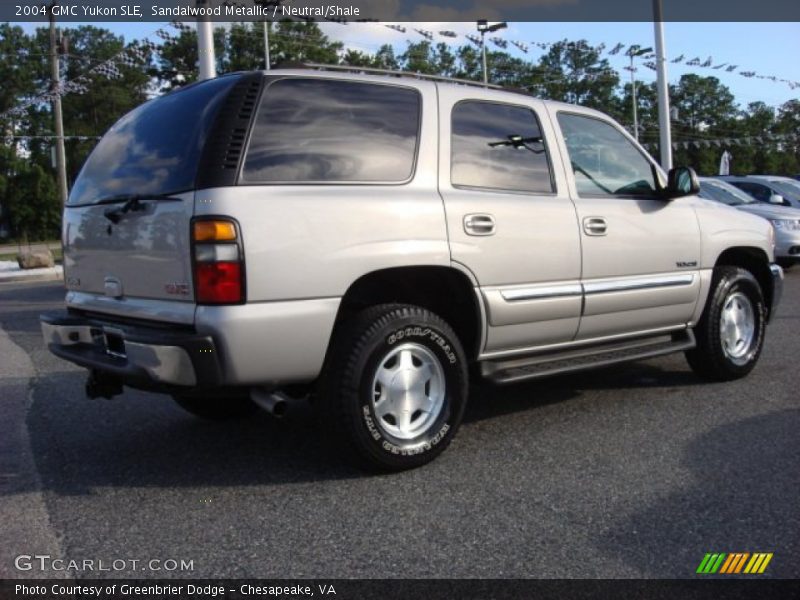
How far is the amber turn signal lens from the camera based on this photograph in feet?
10.4

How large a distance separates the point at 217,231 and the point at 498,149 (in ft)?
5.89

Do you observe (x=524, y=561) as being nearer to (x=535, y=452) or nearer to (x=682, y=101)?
(x=535, y=452)

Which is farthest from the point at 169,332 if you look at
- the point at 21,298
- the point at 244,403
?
the point at 21,298

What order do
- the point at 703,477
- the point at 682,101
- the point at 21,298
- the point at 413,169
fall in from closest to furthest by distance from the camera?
the point at 703,477, the point at 413,169, the point at 21,298, the point at 682,101

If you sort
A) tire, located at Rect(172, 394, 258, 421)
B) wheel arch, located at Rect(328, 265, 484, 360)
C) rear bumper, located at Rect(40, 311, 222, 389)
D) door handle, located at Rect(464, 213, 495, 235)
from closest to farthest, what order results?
rear bumper, located at Rect(40, 311, 222, 389) → wheel arch, located at Rect(328, 265, 484, 360) → door handle, located at Rect(464, 213, 495, 235) → tire, located at Rect(172, 394, 258, 421)

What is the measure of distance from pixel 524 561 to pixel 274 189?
6.05ft

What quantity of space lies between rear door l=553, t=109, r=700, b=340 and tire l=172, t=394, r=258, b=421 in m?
2.14

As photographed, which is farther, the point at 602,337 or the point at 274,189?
the point at 602,337

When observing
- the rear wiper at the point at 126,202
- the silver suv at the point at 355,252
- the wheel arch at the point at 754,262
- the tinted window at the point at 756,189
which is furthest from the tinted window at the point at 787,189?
the rear wiper at the point at 126,202

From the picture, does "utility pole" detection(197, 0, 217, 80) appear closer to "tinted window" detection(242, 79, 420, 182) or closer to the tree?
"tinted window" detection(242, 79, 420, 182)

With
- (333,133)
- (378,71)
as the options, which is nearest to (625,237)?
(378,71)

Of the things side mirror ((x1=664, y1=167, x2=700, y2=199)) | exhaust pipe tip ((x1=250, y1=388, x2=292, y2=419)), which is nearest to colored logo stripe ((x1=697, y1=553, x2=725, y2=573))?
exhaust pipe tip ((x1=250, y1=388, x2=292, y2=419))

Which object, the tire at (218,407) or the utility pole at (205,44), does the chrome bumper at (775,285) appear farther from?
the utility pole at (205,44)

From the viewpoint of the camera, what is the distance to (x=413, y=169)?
3.82m
